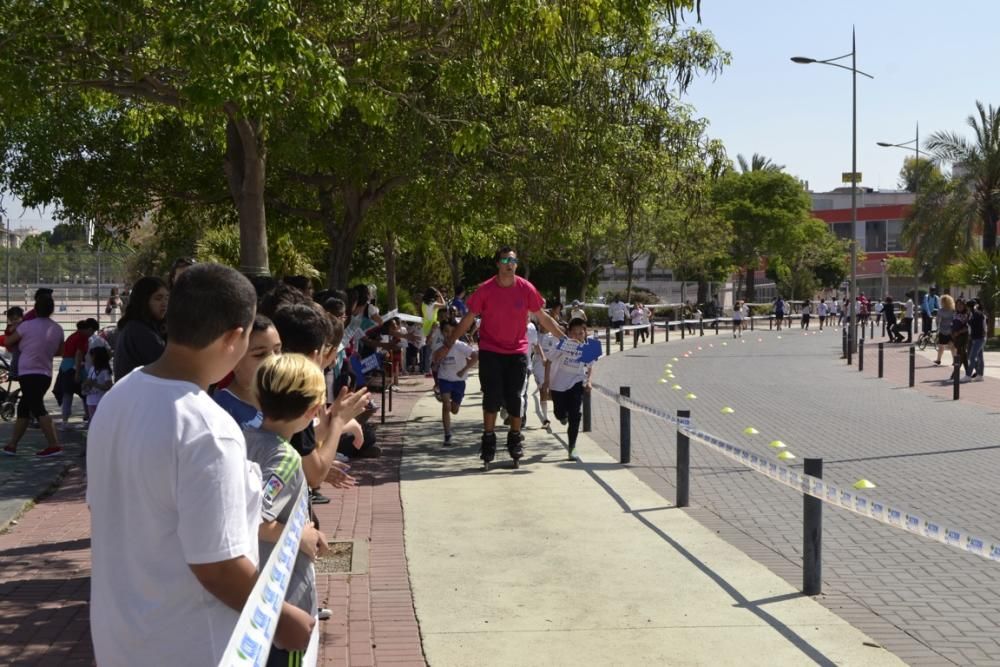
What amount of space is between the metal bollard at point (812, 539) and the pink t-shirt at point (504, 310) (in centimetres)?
456

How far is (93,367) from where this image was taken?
41.6 ft

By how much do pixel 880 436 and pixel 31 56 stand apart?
10168 mm

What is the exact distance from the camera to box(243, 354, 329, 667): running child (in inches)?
146

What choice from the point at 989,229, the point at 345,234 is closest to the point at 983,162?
the point at 989,229

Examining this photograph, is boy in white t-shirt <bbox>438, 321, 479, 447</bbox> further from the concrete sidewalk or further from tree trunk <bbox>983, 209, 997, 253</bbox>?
tree trunk <bbox>983, 209, 997, 253</bbox>

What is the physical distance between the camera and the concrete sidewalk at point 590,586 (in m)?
5.55

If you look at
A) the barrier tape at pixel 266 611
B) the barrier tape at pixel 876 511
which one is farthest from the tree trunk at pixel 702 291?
the barrier tape at pixel 266 611

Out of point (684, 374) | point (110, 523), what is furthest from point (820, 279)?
point (110, 523)

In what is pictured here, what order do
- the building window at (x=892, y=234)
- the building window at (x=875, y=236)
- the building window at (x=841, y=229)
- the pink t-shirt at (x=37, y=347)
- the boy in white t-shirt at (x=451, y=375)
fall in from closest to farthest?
the pink t-shirt at (x=37, y=347)
the boy in white t-shirt at (x=451, y=375)
the building window at (x=892, y=234)
the building window at (x=875, y=236)
the building window at (x=841, y=229)

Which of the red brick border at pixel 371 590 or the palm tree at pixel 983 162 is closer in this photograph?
the red brick border at pixel 371 590

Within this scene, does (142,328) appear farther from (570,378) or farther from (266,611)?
(570,378)

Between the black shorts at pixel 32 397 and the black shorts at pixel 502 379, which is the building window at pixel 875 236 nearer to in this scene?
the black shorts at pixel 502 379

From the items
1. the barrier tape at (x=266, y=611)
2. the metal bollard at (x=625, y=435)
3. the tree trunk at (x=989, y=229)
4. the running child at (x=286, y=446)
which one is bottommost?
the metal bollard at (x=625, y=435)

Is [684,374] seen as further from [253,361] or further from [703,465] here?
[253,361]
